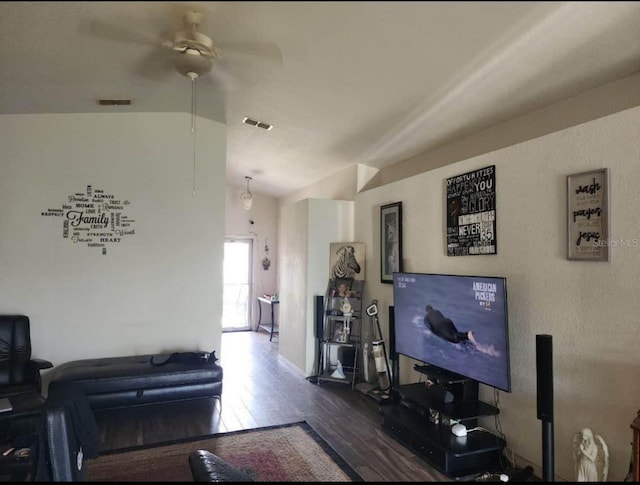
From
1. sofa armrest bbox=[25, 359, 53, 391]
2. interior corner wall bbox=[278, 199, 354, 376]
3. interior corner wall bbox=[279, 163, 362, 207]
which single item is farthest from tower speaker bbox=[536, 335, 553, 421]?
sofa armrest bbox=[25, 359, 53, 391]

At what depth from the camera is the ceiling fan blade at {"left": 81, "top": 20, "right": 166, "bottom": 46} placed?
7.34ft

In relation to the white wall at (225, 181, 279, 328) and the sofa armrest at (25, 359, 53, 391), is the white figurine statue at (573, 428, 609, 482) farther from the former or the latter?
the white wall at (225, 181, 279, 328)

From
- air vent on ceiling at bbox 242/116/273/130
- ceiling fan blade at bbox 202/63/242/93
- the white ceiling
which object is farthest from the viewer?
air vent on ceiling at bbox 242/116/273/130

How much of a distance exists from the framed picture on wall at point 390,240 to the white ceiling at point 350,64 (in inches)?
26.1

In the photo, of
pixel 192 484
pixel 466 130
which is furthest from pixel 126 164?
pixel 192 484

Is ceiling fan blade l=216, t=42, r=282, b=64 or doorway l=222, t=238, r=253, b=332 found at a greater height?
ceiling fan blade l=216, t=42, r=282, b=64

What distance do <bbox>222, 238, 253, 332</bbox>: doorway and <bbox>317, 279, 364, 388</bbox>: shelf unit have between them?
138 inches

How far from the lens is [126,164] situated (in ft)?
13.8

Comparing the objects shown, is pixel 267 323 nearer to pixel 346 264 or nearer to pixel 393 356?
pixel 346 264

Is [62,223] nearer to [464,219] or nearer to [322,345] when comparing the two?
[322,345]

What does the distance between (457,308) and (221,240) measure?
2.63m

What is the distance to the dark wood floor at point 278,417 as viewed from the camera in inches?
111

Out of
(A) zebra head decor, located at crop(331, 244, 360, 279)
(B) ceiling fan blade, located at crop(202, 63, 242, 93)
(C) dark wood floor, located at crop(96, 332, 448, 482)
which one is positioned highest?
(B) ceiling fan blade, located at crop(202, 63, 242, 93)

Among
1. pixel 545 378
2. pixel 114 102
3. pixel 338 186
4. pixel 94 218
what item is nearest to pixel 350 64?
pixel 545 378
